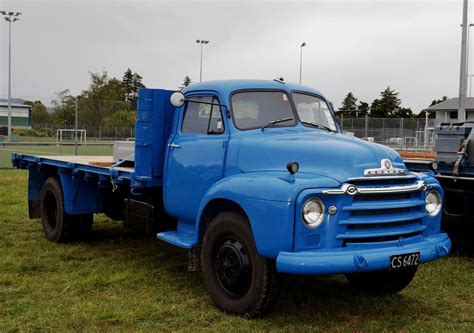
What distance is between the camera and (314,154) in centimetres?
500

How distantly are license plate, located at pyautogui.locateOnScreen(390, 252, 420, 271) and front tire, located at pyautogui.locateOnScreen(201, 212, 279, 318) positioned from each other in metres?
0.97

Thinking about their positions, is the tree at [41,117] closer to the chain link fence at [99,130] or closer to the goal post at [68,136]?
the chain link fence at [99,130]

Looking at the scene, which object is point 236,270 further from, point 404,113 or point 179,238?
point 404,113

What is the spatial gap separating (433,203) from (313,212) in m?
1.53

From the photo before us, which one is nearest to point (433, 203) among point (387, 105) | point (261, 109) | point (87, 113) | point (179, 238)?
point (261, 109)

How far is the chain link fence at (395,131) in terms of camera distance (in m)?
27.3

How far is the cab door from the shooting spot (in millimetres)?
5703

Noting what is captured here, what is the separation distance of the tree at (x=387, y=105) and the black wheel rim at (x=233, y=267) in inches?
3330

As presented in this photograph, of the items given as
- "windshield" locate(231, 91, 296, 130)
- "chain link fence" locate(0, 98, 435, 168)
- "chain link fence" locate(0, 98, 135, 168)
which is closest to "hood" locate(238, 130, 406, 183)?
"windshield" locate(231, 91, 296, 130)

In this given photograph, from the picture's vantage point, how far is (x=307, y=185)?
4.52 metres

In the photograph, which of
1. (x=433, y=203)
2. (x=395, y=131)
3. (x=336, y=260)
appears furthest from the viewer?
(x=395, y=131)

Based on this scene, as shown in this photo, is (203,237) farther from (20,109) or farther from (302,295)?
(20,109)

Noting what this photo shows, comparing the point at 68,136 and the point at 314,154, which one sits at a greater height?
the point at 68,136

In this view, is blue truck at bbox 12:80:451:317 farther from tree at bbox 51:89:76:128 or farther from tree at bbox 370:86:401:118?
tree at bbox 370:86:401:118
